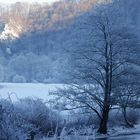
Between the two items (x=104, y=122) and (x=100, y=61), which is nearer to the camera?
(x=104, y=122)

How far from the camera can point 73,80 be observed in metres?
32.5

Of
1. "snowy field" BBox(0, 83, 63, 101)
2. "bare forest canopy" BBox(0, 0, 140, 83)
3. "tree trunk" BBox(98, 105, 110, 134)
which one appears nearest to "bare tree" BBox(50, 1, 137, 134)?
"tree trunk" BBox(98, 105, 110, 134)

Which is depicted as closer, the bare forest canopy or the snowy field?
the snowy field

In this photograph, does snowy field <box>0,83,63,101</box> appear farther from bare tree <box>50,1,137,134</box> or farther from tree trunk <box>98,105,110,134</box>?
tree trunk <box>98,105,110,134</box>

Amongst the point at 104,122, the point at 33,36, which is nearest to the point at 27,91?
the point at 104,122

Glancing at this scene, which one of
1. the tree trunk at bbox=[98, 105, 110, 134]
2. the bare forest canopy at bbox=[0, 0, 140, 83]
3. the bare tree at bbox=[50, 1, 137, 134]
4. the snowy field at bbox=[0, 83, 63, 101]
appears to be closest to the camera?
the tree trunk at bbox=[98, 105, 110, 134]

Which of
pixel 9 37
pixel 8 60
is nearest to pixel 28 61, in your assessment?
pixel 8 60

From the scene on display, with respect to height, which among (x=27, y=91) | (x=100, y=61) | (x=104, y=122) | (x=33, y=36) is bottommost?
(x=104, y=122)

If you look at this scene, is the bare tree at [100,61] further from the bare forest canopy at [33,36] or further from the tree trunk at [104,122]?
the bare forest canopy at [33,36]

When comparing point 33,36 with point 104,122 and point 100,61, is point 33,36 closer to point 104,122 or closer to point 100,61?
point 100,61

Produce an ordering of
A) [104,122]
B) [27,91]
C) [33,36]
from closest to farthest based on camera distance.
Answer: [104,122], [27,91], [33,36]

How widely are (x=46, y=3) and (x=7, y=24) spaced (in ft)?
56.2

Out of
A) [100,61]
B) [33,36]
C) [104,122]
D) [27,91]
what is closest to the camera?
[104,122]

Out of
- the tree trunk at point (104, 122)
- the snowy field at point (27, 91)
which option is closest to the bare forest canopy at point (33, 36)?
the snowy field at point (27, 91)
